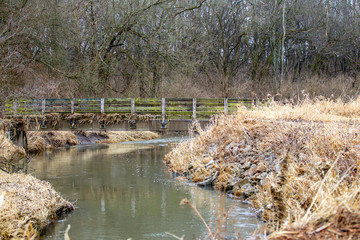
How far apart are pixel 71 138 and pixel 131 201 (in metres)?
15.8

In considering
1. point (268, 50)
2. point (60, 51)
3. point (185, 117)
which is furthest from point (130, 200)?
point (268, 50)

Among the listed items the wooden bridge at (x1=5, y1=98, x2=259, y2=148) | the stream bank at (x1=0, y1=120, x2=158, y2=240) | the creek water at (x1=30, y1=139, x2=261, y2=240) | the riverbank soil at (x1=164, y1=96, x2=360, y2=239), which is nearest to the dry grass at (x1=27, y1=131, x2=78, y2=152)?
the wooden bridge at (x1=5, y1=98, x2=259, y2=148)

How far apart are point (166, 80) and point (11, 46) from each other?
8.28 metres

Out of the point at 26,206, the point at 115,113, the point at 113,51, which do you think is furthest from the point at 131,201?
the point at 113,51

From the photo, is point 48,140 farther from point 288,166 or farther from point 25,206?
point 288,166

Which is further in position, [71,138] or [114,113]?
[71,138]

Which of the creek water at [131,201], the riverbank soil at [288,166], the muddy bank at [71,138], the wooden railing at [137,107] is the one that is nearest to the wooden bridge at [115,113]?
the wooden railing at [137,107]

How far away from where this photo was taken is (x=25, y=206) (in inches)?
338

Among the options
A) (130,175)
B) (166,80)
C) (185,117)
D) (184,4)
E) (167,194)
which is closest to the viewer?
(167,194)

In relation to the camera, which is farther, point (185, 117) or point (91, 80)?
point (91, 80)

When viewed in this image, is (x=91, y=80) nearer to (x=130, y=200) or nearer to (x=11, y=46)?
(x=11, y=46)

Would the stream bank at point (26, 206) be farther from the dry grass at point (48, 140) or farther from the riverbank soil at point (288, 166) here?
the dry grass at point (48, 140)

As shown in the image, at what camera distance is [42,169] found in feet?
53.5

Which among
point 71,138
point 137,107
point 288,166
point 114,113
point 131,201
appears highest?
point 137,107
